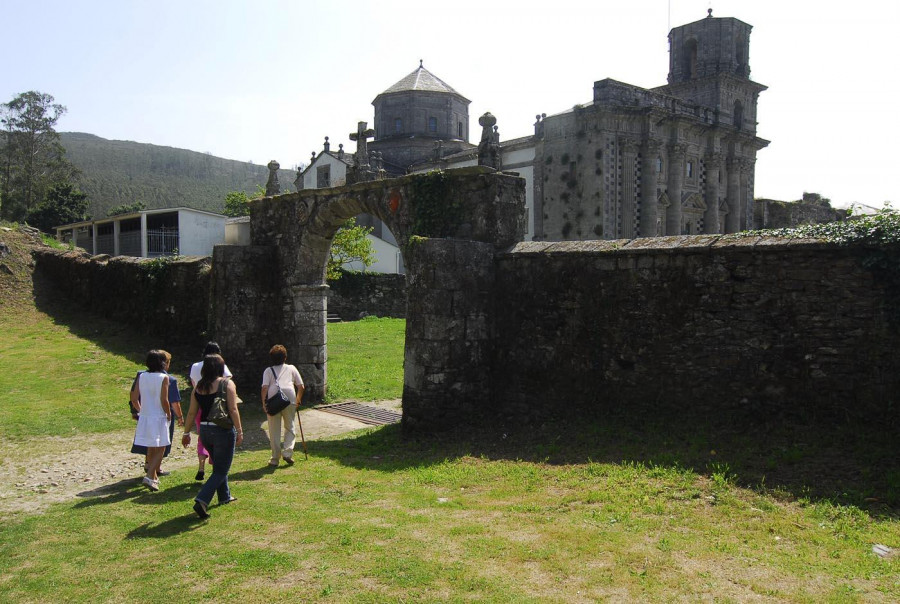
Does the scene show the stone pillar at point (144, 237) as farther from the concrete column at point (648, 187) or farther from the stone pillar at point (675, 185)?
the stone pillar at point (675, 185)

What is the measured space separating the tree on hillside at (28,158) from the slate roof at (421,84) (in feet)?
85.3

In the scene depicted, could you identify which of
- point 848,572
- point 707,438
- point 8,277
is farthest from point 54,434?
point 8,277

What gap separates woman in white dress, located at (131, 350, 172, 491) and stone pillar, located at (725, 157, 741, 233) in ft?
127

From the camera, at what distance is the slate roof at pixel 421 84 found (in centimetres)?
4394

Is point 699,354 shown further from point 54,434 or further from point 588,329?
point 54,434

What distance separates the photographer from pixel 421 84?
44281 millimetres

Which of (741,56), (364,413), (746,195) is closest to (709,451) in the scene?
(364,413)

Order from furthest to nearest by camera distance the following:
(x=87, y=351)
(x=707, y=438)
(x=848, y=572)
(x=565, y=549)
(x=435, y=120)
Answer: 1. (x=435, y=120)
2. (x=87, y=351)
3. (x=707, y=438)
4. (x=565, y=549)
5. (x=848, y=572)

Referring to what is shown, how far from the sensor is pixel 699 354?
7.43m

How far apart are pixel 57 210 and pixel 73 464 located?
43.3 m

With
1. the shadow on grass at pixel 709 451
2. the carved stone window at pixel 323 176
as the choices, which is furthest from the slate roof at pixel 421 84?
the shadow on grass at pixel 709 451

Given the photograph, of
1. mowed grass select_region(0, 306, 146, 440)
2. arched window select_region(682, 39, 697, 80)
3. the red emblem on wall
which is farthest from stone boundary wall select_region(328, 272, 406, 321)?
arched window select_region(682, 39, 697, 80)

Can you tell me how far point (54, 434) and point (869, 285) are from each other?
10.7 meters

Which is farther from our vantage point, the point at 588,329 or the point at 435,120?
the point at 435,120
